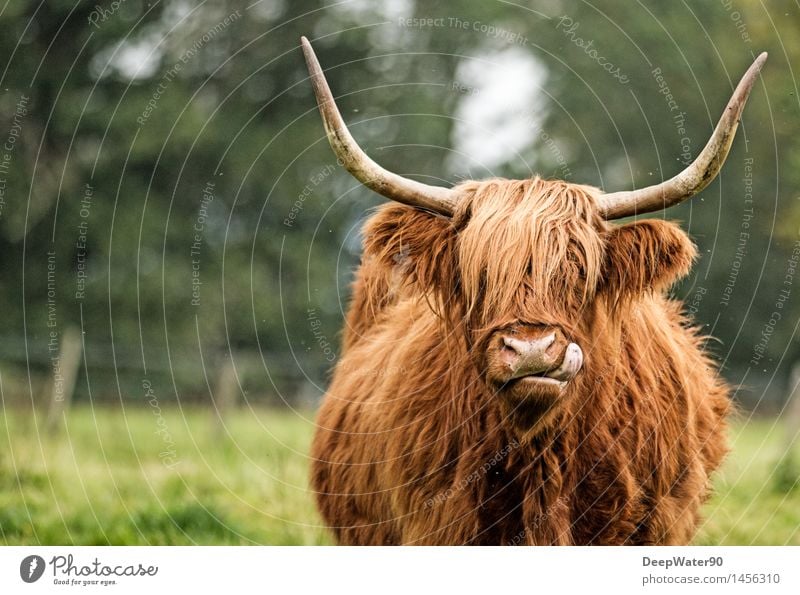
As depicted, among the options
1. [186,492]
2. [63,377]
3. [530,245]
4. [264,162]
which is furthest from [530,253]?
[264,162]

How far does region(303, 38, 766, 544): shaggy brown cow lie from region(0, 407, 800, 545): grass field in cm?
136

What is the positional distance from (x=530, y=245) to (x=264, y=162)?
15.3 meters

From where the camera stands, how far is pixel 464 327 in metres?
4.34

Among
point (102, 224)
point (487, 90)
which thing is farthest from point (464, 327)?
point (102, 224)

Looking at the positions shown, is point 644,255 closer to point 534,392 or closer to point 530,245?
point 530,245

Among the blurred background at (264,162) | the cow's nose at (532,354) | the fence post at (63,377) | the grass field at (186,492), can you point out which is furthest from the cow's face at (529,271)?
the fence post at (63,377)

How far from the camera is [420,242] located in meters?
4.47

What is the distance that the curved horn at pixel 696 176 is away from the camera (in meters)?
3.81

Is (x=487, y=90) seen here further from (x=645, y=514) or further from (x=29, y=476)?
(x=645, y=514)

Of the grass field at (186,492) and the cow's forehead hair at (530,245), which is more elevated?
the cow's forehead hair at (530,245)

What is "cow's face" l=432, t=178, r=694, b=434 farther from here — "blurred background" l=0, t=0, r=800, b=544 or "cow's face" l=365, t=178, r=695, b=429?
"blurred background" l=0, t=0, r=800, b=544

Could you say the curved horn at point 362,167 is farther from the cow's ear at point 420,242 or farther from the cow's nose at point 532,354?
the cow's nose at point 532,354

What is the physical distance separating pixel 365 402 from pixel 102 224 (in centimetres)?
1370

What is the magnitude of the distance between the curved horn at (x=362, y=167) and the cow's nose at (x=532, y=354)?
88cm
